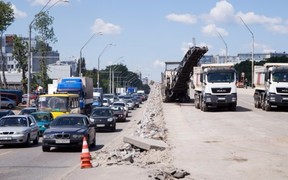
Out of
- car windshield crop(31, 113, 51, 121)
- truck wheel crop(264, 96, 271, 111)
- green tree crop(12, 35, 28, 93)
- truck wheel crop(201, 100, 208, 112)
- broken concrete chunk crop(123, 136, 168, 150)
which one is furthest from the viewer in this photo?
green tree crop(12, 35, 28, 93)

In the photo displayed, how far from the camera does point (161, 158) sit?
1594cm

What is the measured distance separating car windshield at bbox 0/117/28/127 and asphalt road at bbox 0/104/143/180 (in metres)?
1.03

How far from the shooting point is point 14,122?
24.4 metres

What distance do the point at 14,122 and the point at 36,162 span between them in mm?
7245

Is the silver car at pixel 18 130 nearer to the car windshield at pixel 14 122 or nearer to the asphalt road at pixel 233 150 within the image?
the car windshield at pixel 14 122

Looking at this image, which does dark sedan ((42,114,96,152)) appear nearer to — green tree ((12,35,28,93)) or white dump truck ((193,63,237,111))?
white dump truck ((193,63,237,111))

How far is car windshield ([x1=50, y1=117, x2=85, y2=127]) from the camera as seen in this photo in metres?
22.1

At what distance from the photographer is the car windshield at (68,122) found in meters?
22.1

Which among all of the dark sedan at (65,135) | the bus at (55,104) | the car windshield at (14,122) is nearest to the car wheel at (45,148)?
the dark sedan at (65,135)

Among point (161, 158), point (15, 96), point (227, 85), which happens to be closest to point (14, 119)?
point (161, 158)

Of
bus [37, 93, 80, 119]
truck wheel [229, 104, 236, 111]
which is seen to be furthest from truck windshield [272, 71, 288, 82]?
bus [37, 93, 80, 119]

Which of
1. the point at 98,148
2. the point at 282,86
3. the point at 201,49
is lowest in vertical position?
the point at 98,148

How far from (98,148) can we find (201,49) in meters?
22.0

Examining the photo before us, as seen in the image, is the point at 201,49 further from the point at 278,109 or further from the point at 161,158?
the point at 161,158
